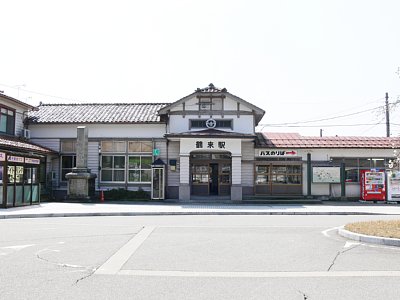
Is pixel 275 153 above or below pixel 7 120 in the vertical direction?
below

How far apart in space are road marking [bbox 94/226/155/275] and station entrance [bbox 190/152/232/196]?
14198mm

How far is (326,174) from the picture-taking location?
2352 centimetres

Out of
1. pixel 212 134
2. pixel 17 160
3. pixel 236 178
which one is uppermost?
pixel 212 134

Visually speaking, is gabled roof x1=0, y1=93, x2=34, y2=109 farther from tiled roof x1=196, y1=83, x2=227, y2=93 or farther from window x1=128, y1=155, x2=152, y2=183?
tiled roof x1=196, y1=83, x2=227, y2=93

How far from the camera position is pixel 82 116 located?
989 inches

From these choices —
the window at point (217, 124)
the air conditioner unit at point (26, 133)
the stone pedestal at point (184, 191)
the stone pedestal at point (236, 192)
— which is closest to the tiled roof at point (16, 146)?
the air conditioner unit at point (26, 133)

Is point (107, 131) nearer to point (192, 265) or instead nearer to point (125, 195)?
point (125, 195)

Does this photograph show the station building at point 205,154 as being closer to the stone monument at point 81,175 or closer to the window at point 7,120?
the window at point 7,120

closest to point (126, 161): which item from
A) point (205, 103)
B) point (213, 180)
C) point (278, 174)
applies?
point (213, 180)

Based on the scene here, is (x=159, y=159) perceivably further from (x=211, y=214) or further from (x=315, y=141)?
(x=315, y=141)

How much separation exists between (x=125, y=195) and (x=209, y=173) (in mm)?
5202

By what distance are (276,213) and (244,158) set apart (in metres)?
7.22

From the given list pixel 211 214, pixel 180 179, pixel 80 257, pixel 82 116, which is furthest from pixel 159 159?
pixel 80 257

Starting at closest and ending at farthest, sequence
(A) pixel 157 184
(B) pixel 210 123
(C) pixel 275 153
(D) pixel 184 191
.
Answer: (D) pixel 184 191
(A) pixel 157 184
(B) pixel 210 123
(C) pixel 275 153
